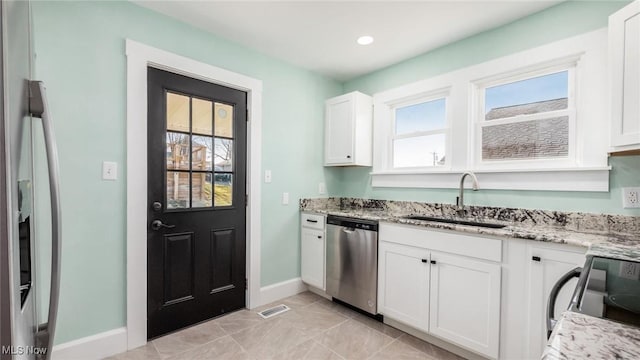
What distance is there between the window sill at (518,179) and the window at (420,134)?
0.56 feet

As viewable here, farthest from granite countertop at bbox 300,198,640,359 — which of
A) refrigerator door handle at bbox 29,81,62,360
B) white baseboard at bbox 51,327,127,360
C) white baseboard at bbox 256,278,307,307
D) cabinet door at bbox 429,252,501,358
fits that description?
white baseboard at bbox 51,327,127,360

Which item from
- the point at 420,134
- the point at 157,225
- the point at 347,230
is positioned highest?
the point at 420,134

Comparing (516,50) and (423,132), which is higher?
(516,50)

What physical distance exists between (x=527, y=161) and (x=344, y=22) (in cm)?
184

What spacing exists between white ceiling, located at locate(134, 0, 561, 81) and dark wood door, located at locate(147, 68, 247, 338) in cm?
51

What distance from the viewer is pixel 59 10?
1.72m

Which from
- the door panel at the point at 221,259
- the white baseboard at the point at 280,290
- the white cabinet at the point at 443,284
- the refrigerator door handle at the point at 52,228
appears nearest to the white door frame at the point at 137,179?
the door panel at the point at 221,259

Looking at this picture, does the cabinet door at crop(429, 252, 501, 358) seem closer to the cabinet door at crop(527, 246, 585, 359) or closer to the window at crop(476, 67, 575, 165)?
the cabinet door at crop(527, 246, 585, 359)

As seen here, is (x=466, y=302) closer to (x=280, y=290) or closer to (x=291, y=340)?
(x=291, y=340)

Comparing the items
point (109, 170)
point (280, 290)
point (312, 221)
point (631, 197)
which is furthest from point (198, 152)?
point (631, 197)

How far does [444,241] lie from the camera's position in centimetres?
194

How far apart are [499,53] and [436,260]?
5.78 ft

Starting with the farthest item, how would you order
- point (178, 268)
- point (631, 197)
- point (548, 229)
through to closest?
point (178, 268), point (548, 229), point (631, 197)

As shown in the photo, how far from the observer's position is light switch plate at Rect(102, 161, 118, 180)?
1884 millimetres
